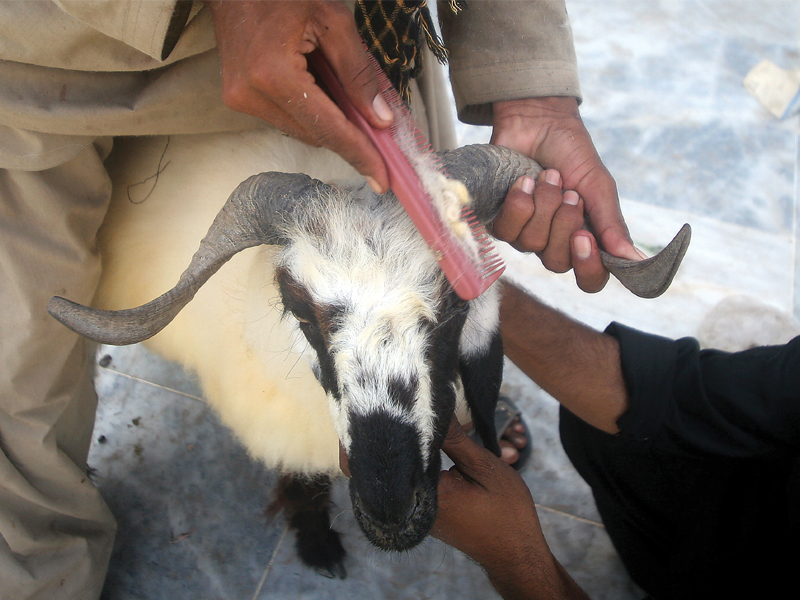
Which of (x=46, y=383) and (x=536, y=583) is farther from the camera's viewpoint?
(x=46, y=383)

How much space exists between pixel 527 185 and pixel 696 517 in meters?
1.30

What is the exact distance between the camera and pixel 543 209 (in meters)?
1.41

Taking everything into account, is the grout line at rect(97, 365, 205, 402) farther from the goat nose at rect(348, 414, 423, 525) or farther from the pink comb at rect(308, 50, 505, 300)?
the pink comb at rect(308, 50, 505, 300)

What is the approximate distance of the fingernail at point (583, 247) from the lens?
137 cm

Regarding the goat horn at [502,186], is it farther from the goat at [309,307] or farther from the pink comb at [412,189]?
the pink comb at [412,189]

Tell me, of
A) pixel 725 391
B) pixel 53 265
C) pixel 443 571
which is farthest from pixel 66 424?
pixel 725 391

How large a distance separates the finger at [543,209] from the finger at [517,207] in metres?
0.02

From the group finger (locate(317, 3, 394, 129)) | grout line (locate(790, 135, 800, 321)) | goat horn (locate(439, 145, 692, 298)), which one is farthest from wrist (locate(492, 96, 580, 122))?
grout line (locate(790, 135, 800, 321))

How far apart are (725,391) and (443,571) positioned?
1368 millimetres

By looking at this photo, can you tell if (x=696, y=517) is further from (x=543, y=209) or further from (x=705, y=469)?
(x=543, y=209)

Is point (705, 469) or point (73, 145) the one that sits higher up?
point (73, 145)

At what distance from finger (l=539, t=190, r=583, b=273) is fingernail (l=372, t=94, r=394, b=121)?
1.78ft

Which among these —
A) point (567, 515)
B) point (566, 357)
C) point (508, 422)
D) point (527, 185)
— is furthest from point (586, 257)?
point (567, 515)

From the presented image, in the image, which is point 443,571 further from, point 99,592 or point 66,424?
point 66,424
